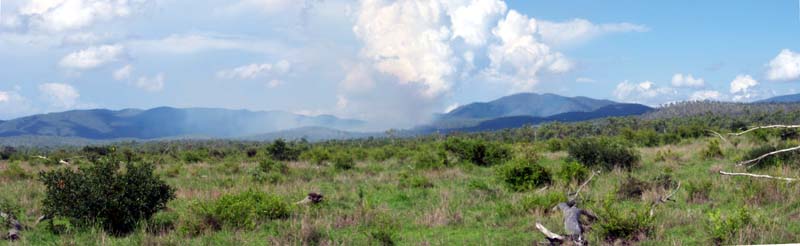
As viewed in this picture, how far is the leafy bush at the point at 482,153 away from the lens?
23.5 m

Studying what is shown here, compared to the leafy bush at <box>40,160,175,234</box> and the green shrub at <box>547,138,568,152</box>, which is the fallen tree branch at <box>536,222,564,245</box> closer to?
the leafy bush at <box>40,160,175,234</box>

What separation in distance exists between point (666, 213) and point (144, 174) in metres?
9.26

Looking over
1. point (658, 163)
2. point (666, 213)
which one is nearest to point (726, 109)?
point (658, 163)

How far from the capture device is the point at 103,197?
384 inches

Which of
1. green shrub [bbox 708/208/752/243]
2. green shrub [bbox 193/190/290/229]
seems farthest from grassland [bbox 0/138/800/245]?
green shrub [bbox 193/190/290/229]

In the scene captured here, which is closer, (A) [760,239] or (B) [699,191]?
(A) [760,239]

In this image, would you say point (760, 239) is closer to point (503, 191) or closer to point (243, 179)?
point (503, 191)

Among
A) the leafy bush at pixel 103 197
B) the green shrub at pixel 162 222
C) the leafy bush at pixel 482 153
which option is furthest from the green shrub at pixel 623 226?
the leafy bush at pixel 482 153

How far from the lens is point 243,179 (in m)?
18.1

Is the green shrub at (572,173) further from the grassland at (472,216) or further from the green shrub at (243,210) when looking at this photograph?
the green shrub at (243,210)

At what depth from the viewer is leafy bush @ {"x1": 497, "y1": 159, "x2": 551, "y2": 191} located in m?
14.2

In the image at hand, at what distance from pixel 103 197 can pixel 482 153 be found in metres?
16.7

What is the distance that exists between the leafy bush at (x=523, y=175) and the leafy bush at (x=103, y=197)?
8415 millimetres

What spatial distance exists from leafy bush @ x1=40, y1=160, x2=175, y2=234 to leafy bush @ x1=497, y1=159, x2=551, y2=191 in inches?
331
